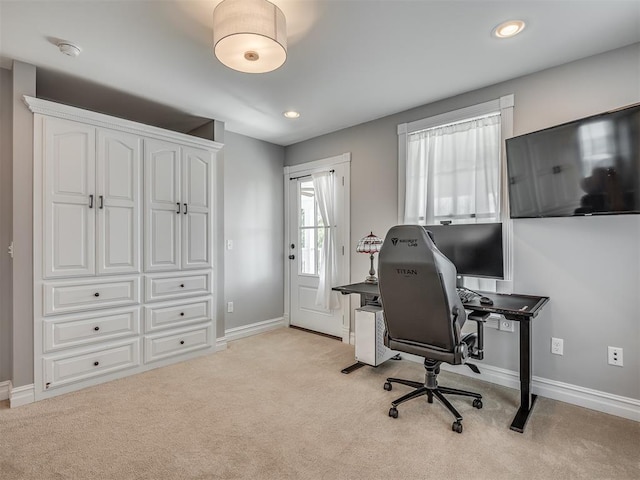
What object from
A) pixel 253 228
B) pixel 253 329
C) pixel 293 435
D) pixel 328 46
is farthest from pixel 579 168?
pixel 253 329

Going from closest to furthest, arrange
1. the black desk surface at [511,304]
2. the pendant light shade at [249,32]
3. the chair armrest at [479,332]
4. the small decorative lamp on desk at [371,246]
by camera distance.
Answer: the pendant light shade at [249,32] < the black desk surface at [511,304] < the chair armrest at [479,332] < the small decorative lamp on desk at [371,246]

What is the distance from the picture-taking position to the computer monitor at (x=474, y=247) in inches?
102

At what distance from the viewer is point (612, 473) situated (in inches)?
67.4

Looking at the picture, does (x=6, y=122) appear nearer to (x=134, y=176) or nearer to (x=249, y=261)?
(x=134, y=176)

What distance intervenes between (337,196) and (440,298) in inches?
91.4

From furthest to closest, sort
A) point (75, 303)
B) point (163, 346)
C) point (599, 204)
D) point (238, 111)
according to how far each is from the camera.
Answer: point (238, 111)
point (163, 346)
point (75, 303)
point (599, 204)

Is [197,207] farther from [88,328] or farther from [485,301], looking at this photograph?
[485,301]

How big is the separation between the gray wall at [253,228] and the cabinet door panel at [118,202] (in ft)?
3.81

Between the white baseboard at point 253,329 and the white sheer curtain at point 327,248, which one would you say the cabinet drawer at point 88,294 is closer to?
the white baseboard at point 253,329

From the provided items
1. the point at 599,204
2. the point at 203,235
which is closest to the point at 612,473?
the point at 599,204

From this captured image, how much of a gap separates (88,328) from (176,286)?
0.80 metres

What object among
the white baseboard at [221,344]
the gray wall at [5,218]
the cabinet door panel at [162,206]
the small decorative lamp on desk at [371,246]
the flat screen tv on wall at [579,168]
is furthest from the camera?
the white baseboard at [221,344]

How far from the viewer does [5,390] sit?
254cm

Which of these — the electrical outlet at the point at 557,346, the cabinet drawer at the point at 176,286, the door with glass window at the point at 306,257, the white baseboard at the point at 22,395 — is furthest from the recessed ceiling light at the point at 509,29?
the white baseboard at the point at 22,395
